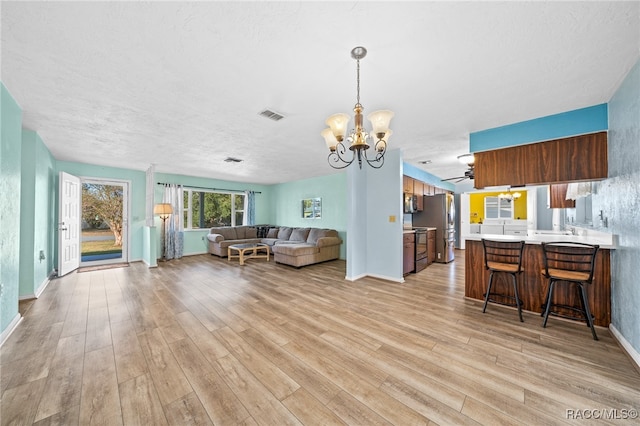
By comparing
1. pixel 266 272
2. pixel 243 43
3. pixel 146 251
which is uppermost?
pixel 243 43

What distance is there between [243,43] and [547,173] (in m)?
3.77

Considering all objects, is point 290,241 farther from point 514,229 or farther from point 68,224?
point 514,229

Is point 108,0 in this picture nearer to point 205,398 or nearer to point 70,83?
point 70,83

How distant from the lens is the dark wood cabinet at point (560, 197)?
427 cm

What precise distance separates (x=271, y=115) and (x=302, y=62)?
107 cm

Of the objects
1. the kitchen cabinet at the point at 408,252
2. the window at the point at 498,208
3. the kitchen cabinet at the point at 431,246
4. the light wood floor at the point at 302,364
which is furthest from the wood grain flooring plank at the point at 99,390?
the window at the point at 498,208

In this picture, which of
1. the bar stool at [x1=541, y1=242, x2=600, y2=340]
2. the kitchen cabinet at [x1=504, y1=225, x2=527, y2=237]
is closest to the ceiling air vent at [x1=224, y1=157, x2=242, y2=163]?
the bar stool at [x1=541, y1=242, x2=600, y2=340]

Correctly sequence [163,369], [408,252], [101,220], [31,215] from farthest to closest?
[101,220], [408,252], [31,215], [163,369]

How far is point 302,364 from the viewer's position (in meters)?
1.97

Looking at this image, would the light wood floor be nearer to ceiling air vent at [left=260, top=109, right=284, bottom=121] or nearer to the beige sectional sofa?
the beige sectional sofa

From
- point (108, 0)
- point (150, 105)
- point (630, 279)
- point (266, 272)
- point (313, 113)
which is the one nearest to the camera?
point (108, 0)

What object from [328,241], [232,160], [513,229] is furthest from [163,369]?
[513,229]

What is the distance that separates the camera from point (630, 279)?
211cm

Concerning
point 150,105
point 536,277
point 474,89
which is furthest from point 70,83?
point 536,277
